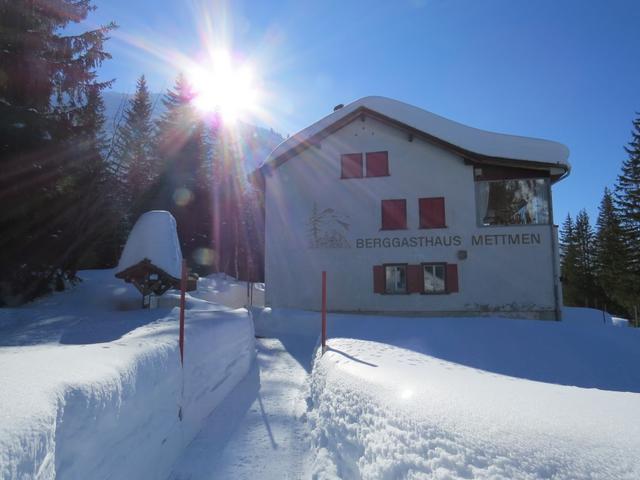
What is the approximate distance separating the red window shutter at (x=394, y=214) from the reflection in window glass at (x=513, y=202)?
2.86 m

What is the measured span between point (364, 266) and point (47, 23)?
13.3 metres

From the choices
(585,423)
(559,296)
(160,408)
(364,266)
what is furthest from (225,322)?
(559,296)

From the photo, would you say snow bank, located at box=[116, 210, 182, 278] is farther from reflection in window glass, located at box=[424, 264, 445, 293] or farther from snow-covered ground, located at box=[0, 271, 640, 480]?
reflection in window glass, located at box=[424, 264, 445, 293]

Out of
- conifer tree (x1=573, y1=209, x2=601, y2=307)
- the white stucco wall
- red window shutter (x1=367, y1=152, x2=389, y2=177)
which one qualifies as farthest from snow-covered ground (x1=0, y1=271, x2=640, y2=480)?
conifer tree (x1=573, y1=209, x2=601, y2=307)

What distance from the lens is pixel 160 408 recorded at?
3.97 metres

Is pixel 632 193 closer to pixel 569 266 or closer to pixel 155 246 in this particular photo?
pixel 569 266

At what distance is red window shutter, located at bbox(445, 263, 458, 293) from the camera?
1523cm

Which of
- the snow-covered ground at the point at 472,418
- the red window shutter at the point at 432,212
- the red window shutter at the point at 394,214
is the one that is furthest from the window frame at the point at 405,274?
the snow-covered ground at the point at 472,418

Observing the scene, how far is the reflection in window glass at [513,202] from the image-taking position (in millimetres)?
15414

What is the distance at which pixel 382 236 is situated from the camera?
52.2 feet

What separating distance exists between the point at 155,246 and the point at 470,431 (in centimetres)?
1045

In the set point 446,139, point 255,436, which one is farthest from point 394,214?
point 255,436

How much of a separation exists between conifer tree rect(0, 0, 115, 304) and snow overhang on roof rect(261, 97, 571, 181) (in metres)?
7.22

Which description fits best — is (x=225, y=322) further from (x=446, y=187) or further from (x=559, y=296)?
(x=559, y=296)
